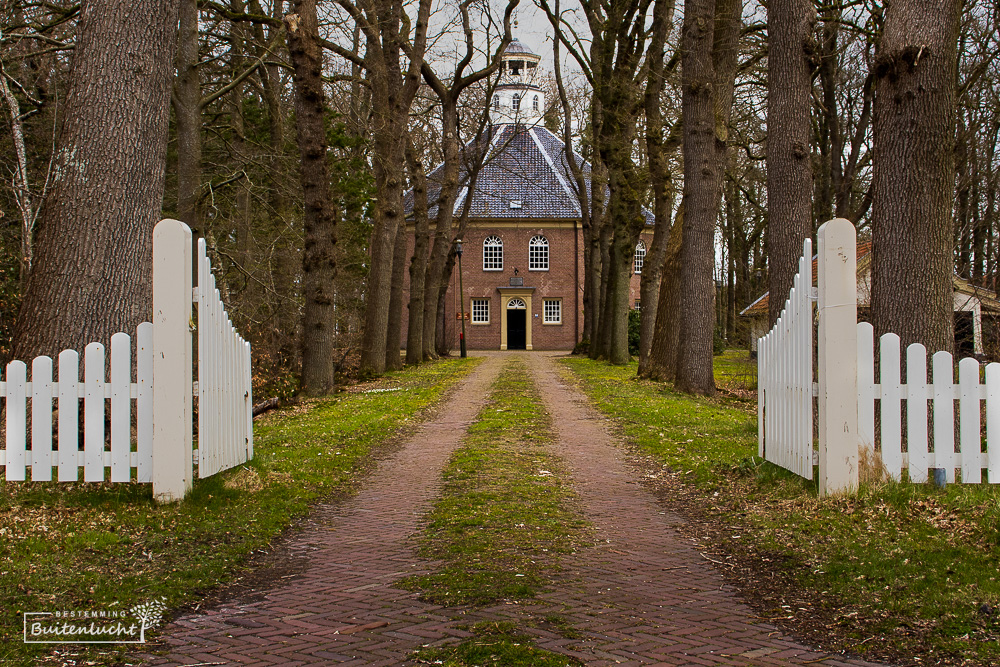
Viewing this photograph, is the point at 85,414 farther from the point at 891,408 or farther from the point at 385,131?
the point at 385,131

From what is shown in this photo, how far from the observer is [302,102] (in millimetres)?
14656

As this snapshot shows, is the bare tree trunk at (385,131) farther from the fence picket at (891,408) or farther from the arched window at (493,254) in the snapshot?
the arched window at (493,254)

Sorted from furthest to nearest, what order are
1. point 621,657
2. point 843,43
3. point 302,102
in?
point 843,43, point 302,102, point 621,657

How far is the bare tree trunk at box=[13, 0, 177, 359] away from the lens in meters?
6.96

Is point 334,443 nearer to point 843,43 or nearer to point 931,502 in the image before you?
point 931,502

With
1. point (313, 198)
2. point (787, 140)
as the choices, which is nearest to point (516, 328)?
point (313, 198)

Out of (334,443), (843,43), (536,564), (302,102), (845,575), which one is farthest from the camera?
(843,43)

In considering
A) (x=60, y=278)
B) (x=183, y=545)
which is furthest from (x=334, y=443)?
(x=183, y=545)

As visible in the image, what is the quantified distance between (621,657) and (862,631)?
1.18 meters

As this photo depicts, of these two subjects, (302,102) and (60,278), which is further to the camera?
(302,102)

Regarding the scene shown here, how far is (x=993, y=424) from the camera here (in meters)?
6.10

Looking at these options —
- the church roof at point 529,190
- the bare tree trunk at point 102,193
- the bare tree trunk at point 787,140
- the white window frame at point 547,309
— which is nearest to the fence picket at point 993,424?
the bare tree trunk at point 787,140

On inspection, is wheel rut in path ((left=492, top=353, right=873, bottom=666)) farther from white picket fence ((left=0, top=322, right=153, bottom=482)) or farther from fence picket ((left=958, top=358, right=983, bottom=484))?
white picket fence ((left=0, top=322, right=153, bottom=482))

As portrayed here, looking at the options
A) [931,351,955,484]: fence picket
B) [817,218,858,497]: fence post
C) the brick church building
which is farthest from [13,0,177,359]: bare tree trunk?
the brick church building
